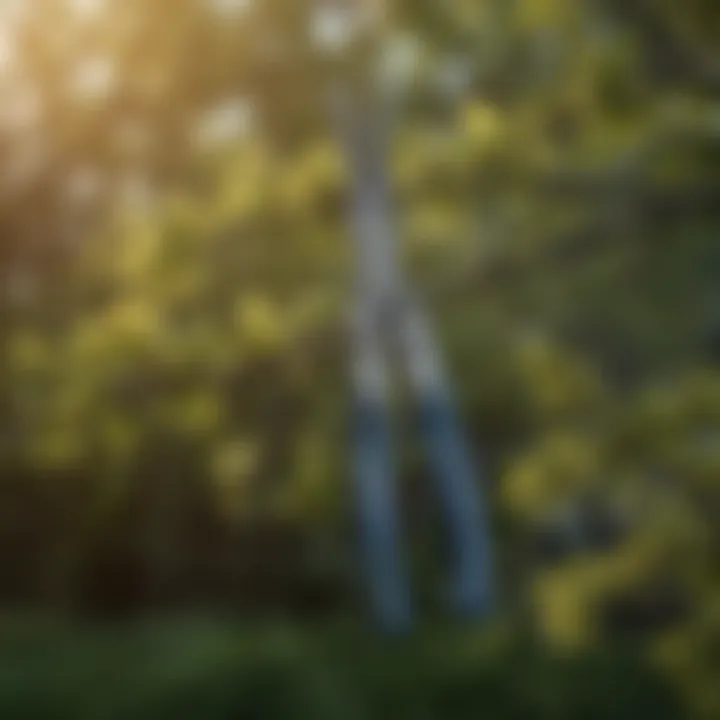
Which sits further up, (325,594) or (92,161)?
(92,161)

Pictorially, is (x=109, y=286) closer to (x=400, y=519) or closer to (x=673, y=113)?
(x=400, y=519)

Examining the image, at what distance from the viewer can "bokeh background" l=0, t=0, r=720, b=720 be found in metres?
1.33

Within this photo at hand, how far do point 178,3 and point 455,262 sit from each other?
0.35 meters

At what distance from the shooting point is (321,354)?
4.55 ft

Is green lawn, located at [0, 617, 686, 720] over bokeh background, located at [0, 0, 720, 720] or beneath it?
beneath

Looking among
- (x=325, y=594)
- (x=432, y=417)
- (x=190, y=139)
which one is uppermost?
(x=190, y=139)

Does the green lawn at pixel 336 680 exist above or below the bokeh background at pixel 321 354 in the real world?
below

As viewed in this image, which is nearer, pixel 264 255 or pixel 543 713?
pixel 543 713

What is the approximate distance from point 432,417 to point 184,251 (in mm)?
273

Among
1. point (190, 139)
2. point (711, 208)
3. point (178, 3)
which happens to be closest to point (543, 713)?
point (711, 208)

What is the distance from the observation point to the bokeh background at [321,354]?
1.33 meters

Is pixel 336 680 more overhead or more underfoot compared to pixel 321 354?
more underfoot

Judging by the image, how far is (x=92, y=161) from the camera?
1428mm

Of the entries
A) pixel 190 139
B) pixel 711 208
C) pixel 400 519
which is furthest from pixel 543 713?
pixel 190 139
